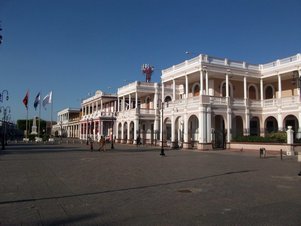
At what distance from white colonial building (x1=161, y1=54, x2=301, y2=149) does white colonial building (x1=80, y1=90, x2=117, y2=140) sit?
22.9 m

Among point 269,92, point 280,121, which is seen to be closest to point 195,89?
point 269,92

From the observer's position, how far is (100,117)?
63750 millimetres

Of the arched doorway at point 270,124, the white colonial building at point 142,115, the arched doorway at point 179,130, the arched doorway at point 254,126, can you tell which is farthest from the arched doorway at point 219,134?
the white colonial building at point 142,115

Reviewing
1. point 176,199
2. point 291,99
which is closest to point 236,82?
point 291,99

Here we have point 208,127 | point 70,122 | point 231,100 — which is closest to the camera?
point 208,127

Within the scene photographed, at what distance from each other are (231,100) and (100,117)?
106ft

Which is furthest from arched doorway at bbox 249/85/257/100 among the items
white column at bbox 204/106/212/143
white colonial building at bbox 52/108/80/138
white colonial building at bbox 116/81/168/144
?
white colonial building at bbox 52/108/80/138

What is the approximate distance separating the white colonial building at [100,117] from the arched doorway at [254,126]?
2792 cm

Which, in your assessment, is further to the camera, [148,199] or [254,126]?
[254,126]

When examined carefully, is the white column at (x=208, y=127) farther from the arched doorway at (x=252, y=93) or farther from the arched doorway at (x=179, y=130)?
the arched doorway at (x=252, y=93)

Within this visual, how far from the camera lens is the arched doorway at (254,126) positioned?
41.1 m

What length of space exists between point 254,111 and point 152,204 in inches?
1324

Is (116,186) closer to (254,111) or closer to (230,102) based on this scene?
(230,102)

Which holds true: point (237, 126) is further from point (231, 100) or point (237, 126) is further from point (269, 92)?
point (269, 92)
